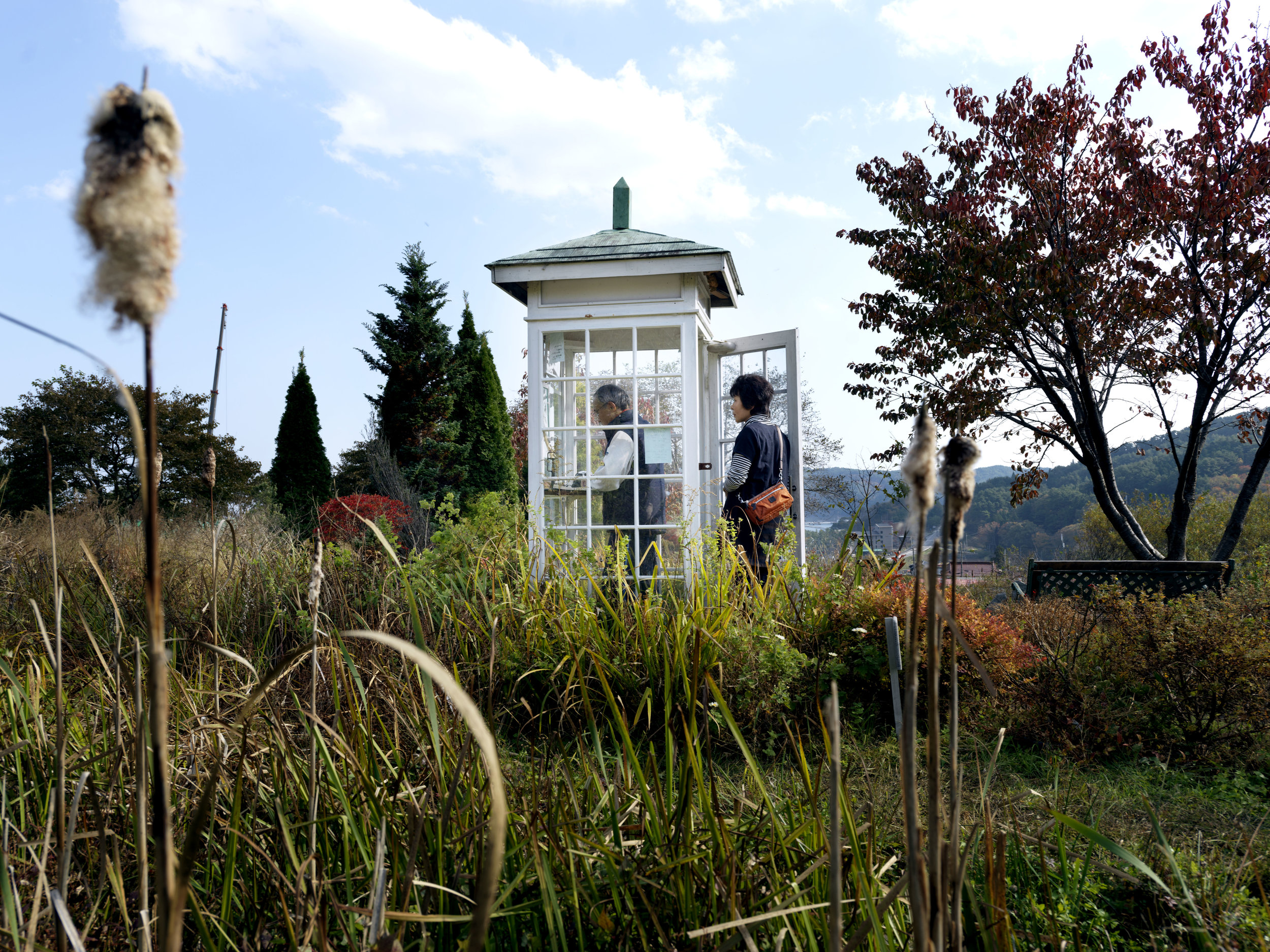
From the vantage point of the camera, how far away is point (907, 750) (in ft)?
1.91

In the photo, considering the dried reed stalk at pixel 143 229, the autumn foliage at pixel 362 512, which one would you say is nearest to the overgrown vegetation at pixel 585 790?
the dried reed stalk at pixel 143 229

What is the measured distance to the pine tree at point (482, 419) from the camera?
14.7m

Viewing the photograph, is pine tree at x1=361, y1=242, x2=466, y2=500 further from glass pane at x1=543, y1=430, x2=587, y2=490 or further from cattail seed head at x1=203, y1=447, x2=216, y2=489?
cattail seed head at x1=203, y1=447, x2=216, y2=489

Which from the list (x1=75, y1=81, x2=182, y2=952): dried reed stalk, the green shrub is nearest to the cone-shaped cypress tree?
the green shrub

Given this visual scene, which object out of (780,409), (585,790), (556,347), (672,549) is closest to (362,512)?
(556,347)

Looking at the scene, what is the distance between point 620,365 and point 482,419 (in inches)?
356

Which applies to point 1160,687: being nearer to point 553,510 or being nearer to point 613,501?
point 613,501

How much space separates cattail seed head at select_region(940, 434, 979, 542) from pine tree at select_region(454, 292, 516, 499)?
46.2ft

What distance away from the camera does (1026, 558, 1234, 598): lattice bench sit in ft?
15.6

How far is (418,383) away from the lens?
14.9 meters

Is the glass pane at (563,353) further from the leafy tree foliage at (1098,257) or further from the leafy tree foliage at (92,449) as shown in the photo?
the leafy tree foliage at (92,449)

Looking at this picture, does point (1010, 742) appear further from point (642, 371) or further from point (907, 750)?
point (642, 371)

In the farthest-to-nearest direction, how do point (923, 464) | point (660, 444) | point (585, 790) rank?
point (660, 444) < point (585, 790) < point (923, 464)

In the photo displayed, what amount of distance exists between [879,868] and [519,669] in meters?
1.91
